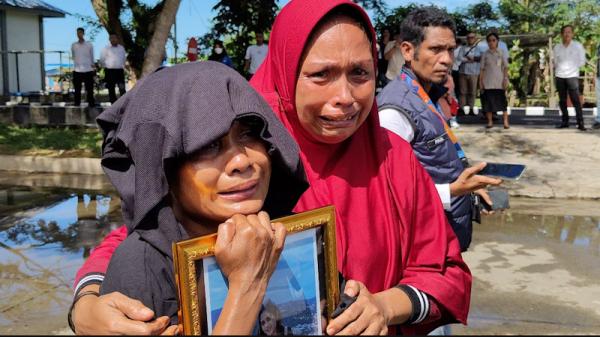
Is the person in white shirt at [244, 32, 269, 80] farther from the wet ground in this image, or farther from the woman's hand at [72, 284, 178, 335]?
the woman's hand at [72, 284, 178, 335]

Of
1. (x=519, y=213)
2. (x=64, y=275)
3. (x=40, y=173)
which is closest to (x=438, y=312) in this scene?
(x=64, y=275)

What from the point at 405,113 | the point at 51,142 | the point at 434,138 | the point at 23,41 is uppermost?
the point at 23,41

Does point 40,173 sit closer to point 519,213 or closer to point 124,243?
point 519,213

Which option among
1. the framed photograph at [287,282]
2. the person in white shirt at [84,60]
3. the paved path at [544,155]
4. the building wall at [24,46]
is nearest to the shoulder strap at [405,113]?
the framed photograph at [287,282]

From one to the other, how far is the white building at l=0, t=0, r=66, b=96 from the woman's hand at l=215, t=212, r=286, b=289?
2209cm

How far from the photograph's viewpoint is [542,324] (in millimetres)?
4512

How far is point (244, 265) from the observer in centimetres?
122

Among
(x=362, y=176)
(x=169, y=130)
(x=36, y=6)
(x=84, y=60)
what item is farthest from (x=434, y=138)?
(x=36, y=6)

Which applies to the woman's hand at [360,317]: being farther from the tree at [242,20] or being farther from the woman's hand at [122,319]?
the tree at [242,20]

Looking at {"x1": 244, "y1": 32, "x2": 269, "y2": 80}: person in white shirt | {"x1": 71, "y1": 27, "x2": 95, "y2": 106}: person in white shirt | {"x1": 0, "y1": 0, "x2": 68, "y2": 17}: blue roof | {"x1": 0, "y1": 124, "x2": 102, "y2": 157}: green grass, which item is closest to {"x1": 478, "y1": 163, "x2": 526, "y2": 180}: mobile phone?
{"x1": 0, "y1": 124, "x2": 102, "y2": 157}: green grass

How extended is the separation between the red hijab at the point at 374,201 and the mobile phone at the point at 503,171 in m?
1.17

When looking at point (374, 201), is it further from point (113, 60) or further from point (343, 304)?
point (113, 60)

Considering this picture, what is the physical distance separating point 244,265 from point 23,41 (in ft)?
79.6

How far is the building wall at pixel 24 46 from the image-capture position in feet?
73.6
